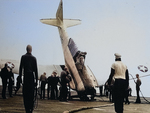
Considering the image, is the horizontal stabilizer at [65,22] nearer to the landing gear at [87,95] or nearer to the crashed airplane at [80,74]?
the crashed airplane at [80,74]

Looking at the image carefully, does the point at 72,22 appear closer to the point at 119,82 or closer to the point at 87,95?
the point at 87,95

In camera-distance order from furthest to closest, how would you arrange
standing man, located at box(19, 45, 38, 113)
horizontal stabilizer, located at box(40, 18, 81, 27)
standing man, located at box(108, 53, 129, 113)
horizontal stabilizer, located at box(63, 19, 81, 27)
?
horizontal stabilizer, located at box(63, 19, 81, 27)
horizontal stabilizer, located at box(40, 18, 81, 27)
standing man, located at box(108, 53, 129, 113)
standing man, located at box(19, 45, 38, 113)

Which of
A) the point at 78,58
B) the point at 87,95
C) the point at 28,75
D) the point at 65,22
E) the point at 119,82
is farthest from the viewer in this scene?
the point at 65,22

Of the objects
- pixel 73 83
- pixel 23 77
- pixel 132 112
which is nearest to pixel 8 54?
pixel 23 77

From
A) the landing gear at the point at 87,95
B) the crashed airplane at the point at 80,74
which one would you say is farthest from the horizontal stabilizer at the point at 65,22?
the landing gear at the point at 87,95

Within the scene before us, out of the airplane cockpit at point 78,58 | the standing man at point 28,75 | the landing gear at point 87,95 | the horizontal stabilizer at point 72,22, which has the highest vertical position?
the horizontal stabilizer at point 72,22

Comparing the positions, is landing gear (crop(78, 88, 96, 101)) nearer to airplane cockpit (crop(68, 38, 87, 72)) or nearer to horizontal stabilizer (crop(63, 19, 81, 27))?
airplane cockpit (crop(68, 38, 87, 72))

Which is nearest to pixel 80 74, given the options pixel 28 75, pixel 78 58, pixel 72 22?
pixel 78 58

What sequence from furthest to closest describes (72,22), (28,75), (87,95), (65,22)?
(65,22) → (72,22) → (87,95) → (28,75)

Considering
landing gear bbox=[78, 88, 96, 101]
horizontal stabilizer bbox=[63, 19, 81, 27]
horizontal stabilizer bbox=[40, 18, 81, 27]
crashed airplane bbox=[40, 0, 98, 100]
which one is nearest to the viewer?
horizontal stabilizer bbox=[40, 18, 81, 27]

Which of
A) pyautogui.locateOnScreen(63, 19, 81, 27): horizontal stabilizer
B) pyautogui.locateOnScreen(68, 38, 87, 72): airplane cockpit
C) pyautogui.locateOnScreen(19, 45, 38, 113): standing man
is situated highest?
pyautogui.locateOnScreen(63, 19, 81, 27): horizontal stabilizer

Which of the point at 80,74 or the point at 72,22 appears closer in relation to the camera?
the point at 72,22

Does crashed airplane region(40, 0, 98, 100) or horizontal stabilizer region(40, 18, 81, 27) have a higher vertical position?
horizontal stabilizer region(40, 18, 81, 27)

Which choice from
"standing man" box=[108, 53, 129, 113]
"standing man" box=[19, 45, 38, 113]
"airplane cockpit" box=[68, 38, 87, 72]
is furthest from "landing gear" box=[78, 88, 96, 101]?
"standing man" box=[19, 45, 38, 113]
